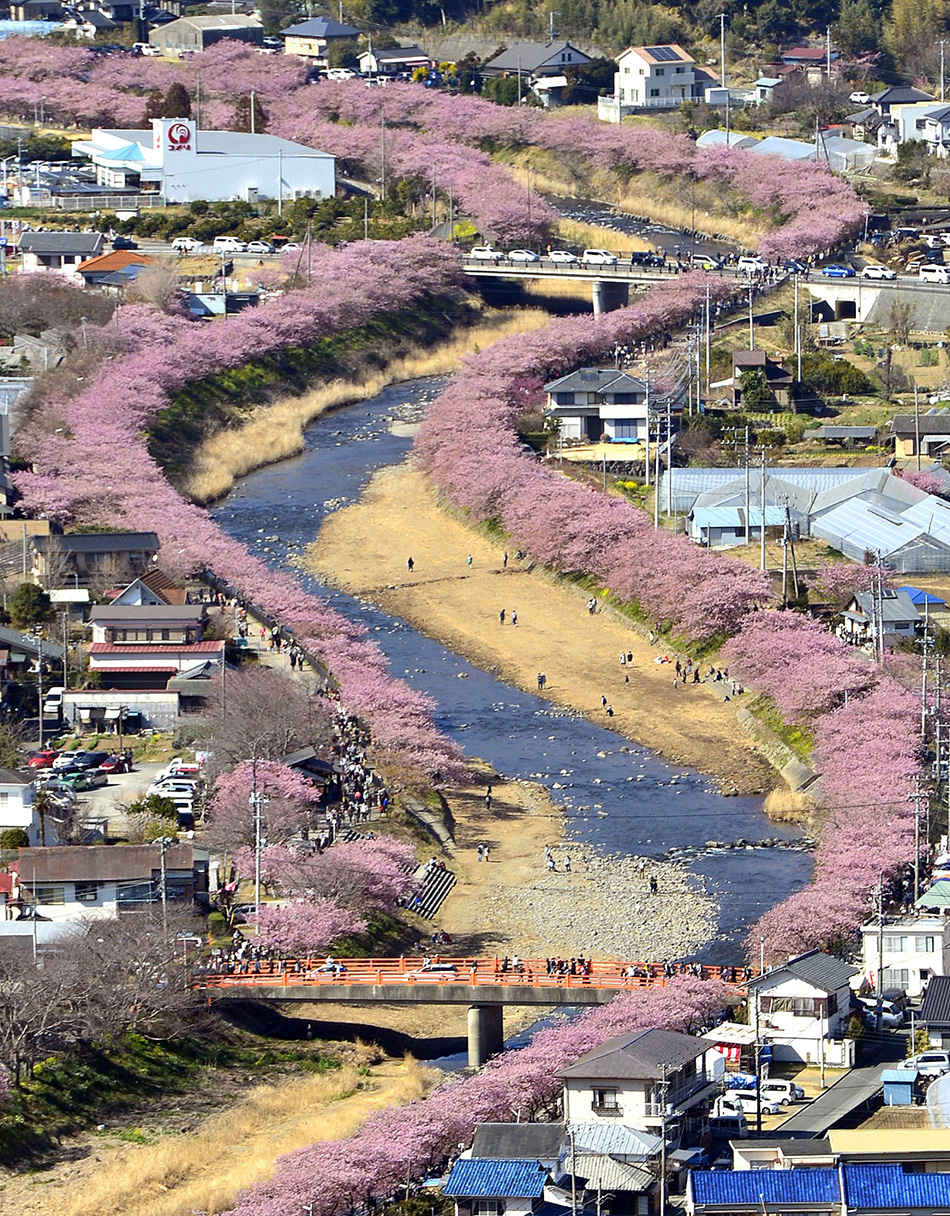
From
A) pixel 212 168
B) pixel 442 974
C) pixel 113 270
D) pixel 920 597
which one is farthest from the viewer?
pixel 212 168

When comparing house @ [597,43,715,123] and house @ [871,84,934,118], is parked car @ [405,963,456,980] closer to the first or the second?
house @ [871,84,934,118]

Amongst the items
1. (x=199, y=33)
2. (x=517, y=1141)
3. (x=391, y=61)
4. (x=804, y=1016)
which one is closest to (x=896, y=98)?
(x=391, y=61)

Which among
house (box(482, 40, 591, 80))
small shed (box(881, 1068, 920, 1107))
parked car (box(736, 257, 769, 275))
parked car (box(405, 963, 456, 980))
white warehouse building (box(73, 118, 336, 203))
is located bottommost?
small shed (box(881, 1068, 920, 1107))

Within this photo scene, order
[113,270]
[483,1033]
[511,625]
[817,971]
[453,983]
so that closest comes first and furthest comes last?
1. [817,971]
2. [483,1033]
3. [453,983]
4. [511,625]
5. [113,270]

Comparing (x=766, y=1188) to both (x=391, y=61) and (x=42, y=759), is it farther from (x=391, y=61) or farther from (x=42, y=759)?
(x=391, y=61)

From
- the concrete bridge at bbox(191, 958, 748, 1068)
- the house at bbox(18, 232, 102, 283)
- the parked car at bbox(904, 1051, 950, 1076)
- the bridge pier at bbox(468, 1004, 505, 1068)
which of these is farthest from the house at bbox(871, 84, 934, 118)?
the parked car at bbox(904, 1051, 950, 1076)

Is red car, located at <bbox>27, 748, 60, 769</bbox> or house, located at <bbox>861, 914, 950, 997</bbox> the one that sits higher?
red car, located at <bbox>27, 748, 60, 769</bbox>

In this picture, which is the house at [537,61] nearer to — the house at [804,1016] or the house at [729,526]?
the house at [729,526]
